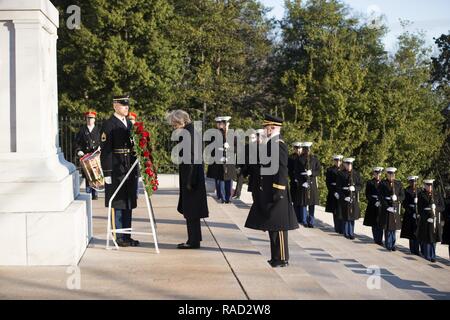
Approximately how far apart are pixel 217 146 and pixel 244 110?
20.7 metres

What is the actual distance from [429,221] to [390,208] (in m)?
0.83

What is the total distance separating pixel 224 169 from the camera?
14.9m

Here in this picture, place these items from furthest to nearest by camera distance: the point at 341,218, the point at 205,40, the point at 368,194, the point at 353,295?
the point at 205,40 → the point at 368,194 → the point at 341,218 → the point at 353,295

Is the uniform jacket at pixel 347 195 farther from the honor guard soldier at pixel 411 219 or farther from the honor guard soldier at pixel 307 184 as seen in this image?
the honor guard soldier at pixel 411 219

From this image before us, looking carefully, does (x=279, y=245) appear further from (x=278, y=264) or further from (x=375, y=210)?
(x=375, y=210)

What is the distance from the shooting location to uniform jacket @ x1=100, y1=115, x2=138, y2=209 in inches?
350

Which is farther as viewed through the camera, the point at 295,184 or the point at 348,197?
A: the point at 348,197

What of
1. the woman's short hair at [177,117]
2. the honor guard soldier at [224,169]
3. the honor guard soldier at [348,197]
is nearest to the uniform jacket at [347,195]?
the honor guard soldier at [348,197]

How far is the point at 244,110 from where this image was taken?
35.8 m

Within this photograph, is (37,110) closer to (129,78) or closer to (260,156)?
(260,156)

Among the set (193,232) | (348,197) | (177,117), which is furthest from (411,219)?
(177,117)

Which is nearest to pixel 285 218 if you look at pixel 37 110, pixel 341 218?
pixel 37 110

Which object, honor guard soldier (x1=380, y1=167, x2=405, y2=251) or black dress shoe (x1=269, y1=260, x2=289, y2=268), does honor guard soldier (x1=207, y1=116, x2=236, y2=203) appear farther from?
black dress shoe (x1=269, y1=260, x2=289, y2=268)

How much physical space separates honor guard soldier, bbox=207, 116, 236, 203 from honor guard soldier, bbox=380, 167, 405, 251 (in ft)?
10.9
